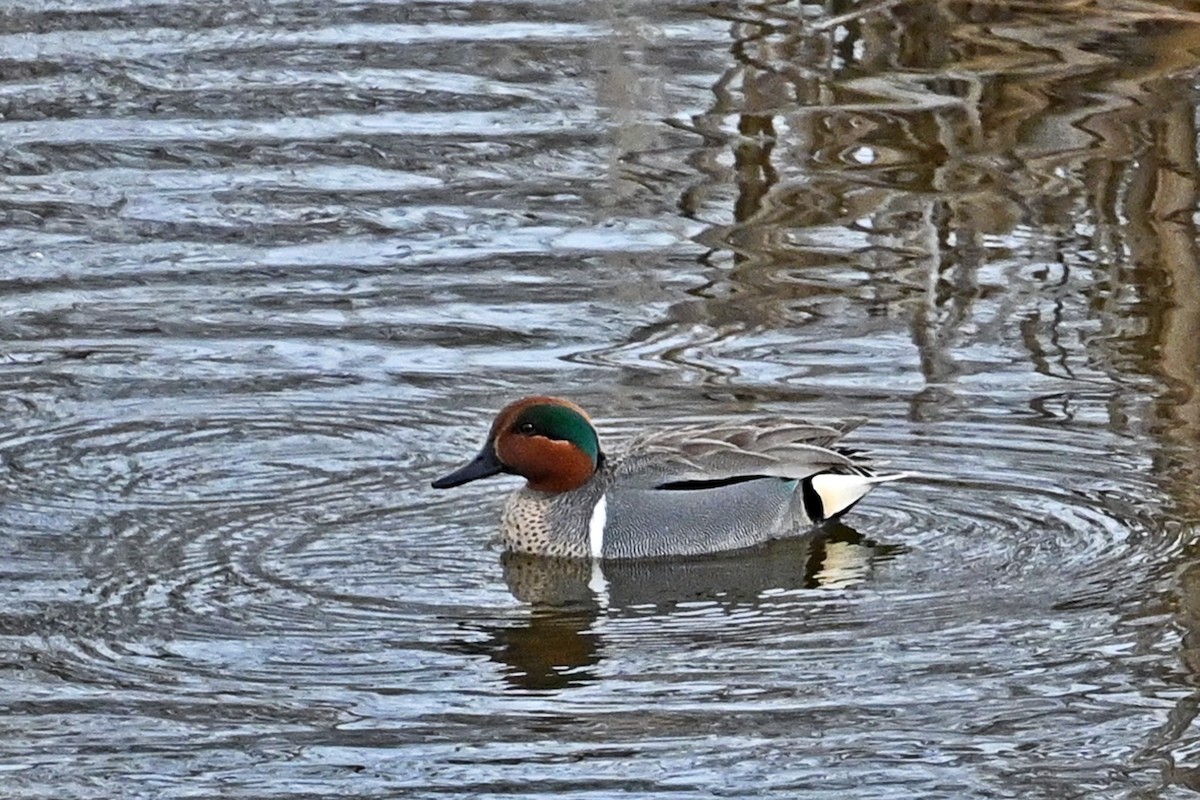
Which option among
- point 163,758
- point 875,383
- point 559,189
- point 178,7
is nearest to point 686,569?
point 875,383

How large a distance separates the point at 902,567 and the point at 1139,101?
5399 mm

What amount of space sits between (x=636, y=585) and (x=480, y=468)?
0.71 m

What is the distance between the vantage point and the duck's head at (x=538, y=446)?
28.4ft

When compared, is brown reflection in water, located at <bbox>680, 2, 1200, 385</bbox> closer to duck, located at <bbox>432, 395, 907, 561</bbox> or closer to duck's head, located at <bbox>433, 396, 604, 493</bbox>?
duck, located at <bbox>432, 395, 907, 561</bbox>

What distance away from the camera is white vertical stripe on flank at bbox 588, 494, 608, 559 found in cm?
859

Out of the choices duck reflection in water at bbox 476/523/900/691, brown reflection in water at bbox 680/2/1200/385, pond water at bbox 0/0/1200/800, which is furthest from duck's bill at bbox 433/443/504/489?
brown reflection in water at bbox 680/2/1200/385

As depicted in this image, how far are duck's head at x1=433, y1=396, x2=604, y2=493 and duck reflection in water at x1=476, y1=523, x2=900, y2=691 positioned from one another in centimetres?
31

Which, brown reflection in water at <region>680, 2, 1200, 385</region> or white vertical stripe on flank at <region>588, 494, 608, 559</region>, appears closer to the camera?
white vertical stripe on flank at <region>588, 494, 608, 559</region>

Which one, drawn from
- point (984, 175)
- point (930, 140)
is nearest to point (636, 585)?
point (984, 175)

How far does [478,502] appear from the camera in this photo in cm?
899

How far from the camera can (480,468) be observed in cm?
867

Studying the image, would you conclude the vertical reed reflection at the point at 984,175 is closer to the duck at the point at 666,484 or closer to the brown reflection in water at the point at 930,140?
the brown reflection in water at the point at 930,140

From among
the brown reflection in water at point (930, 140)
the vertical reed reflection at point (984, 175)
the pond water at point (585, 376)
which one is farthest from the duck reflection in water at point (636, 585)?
the brown reflection in water at point (930, 140)

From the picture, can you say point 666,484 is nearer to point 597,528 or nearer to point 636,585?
point 597,528
